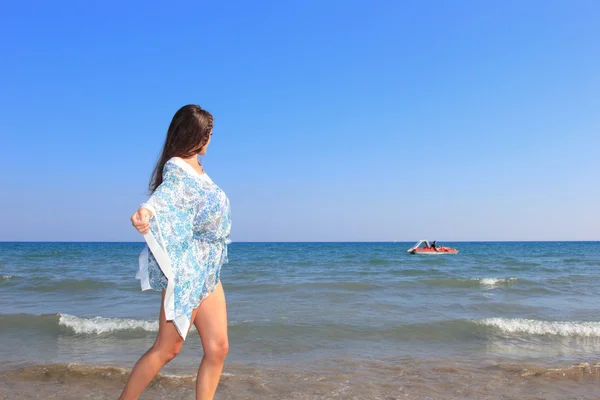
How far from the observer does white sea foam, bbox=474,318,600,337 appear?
6.80m

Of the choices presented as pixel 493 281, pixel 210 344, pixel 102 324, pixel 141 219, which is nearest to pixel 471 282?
pixel 493 281

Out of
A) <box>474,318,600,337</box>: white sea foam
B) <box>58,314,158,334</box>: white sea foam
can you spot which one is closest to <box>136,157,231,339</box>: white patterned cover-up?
<box>58,314,158,334</box>: white sea foam

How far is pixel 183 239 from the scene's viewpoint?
2459mm

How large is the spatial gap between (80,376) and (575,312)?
841 centimetres

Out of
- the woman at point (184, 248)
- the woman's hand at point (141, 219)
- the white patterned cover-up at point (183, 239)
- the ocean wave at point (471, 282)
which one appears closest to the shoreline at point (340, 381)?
the woman at point (184, 248)

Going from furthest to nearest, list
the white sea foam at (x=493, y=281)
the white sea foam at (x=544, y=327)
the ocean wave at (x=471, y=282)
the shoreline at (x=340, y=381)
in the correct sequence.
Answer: the white sea foam at (x=493, y=281) → the ocean wave at (x=471, y=282) → the white sea foam at (x=544, y=327) → the shoreline at (x=340, y=381)

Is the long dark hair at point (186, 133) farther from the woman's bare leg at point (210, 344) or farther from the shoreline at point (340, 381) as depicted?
the shoreline at point (340, 381)

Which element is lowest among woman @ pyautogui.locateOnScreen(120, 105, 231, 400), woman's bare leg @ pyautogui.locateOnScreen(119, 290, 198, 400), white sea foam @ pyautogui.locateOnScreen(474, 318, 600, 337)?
white sea foam @ pyautogui.locateOnScreen(474, 318, 600, 337)

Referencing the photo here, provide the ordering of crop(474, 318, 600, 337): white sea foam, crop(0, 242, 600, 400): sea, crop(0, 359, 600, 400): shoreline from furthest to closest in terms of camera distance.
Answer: crop(474, 318, 600, 337): white sea foam, crop(0, 242, 600, 400): sea, crop(0, 359, 600, 400): shoreline

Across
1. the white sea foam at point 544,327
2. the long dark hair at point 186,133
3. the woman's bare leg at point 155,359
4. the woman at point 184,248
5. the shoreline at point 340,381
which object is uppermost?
the long dark hair at point 186,133

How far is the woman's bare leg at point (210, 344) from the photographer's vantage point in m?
2.56

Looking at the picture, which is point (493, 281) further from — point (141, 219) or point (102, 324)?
point (141, 219)

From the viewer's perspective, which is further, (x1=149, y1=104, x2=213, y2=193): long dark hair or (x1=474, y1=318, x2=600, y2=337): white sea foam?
(x1=474, y1=318, x2=600, y2=337): white sea foam

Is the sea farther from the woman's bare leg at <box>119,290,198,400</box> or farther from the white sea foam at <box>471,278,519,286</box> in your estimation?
the white sea foam at <box>471,278,519,286</box>
